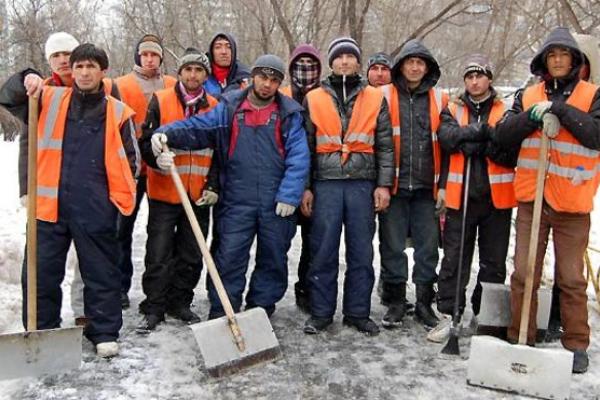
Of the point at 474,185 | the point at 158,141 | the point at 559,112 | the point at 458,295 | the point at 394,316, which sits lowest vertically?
the point at 394,316

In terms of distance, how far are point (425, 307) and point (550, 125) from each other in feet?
6.08

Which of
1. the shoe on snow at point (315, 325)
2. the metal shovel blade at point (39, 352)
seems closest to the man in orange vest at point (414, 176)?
the shoe on snow at point (315, 325)

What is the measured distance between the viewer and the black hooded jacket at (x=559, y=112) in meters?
3.75

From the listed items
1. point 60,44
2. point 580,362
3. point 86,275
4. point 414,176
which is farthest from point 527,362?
point 60,44

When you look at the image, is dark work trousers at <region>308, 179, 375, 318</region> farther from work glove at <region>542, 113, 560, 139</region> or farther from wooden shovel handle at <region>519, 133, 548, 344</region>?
work glove at <region>542, 113, 560, 139</region>

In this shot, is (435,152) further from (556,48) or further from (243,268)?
(243,268)

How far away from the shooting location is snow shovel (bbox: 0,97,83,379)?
143 inches

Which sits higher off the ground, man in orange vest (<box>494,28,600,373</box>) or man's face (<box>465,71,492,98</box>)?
man's face (<box>465,71,492,98</box>)

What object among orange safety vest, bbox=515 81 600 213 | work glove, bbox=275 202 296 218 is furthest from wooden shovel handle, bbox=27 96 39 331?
orange safety vest, bbox=515 81 600 213

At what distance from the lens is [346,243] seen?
4.70 meters

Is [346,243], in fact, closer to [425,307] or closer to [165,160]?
[425,307]

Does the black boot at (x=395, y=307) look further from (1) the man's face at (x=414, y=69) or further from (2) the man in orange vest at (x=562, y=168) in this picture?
(1) the man's face at (x=414, y=69)

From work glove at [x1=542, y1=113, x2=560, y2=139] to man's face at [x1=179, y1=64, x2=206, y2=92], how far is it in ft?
8.03

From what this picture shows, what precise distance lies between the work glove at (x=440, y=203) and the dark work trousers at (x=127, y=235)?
7.70ft
